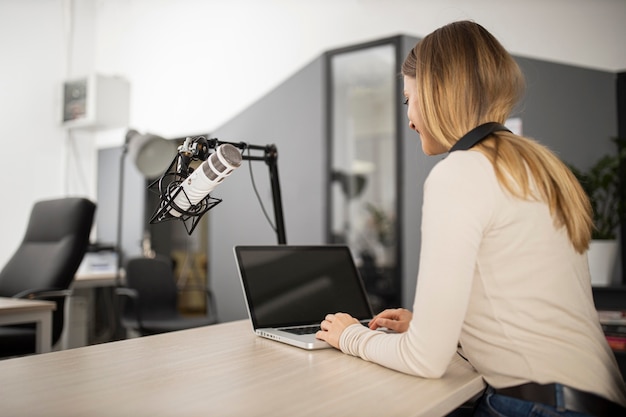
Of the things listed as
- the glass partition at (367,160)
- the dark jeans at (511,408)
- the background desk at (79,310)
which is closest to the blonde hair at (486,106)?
the dark jeans at (511,408)

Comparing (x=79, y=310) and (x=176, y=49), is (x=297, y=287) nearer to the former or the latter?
(x=79, y=310)

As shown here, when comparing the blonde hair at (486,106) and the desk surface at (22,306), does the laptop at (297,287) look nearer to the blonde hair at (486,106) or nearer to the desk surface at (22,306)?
the blonde hair at (486,106)

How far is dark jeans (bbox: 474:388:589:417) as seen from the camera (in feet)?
2.74

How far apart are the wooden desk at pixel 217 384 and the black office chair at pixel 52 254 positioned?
164 cm

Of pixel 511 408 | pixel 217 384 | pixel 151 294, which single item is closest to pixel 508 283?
pixel 511 408

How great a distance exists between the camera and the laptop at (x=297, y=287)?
1321mm

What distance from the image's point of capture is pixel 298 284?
4.65 feet

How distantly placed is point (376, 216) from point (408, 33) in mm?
1218

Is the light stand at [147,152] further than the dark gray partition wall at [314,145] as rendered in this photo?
Yes

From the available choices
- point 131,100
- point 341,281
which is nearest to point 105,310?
point 131,100

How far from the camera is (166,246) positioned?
5445 mm

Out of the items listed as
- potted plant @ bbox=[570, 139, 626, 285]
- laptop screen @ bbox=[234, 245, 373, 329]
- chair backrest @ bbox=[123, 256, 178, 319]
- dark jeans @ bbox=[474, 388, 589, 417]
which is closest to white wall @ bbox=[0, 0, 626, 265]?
potted plant @ bbox=[570, 139, 626, 285]

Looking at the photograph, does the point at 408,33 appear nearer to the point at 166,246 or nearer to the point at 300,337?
the point at 300,337

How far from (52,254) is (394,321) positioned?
2.11 metres
